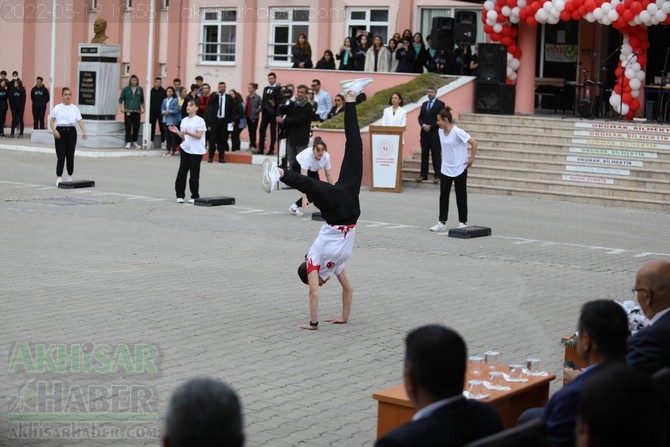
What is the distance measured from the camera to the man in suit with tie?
30078 mm

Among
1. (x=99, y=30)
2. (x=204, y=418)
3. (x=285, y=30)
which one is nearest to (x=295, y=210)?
(x=99, y=30)

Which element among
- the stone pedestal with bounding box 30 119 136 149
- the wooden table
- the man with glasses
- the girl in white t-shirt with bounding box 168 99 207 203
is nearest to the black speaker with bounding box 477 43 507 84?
the man with glasses

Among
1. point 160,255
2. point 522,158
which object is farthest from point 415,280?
point 522,158

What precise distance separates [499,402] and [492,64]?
22.4 m

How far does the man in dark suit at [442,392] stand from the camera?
446 centimetres

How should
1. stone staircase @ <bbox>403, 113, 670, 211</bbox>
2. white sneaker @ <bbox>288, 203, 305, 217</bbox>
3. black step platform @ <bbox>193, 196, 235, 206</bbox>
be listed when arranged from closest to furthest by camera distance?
white sneaker @ <bbox>288, 203, 305, 217</bbox> → black step platform @ <bbox>193, 196, 235, 206</bbox> → stone staircase @ <bbox>403, 113, 670, 211</bbox>

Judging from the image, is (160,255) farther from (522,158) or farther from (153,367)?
(522,158)

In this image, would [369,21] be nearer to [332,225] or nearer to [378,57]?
[378,57]

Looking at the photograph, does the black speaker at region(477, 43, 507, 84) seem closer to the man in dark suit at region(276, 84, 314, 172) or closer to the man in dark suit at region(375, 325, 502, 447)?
the man in dark suit at region(276, 84, 314, 172)

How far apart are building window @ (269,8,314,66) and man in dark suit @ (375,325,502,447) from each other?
32157mm

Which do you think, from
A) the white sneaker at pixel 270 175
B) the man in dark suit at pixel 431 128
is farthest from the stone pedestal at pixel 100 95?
the white sneaker at pixel 270 175

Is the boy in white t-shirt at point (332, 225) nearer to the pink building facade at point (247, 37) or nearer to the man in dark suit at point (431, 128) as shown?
the man in dark suit at point (431, 128)

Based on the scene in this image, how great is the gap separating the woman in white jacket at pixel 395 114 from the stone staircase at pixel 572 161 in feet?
4.95

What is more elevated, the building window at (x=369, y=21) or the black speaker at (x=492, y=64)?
the building window at (x=369, y=21)
